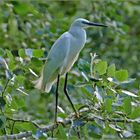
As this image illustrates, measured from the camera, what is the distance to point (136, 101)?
1708 mm

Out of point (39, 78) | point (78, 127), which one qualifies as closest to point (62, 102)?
point (39, 78)

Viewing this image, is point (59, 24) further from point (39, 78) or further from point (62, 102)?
point (39, 78)

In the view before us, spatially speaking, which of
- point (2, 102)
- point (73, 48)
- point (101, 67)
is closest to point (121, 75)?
point (101, 67)

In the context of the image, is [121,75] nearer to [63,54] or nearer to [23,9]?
[63,54]

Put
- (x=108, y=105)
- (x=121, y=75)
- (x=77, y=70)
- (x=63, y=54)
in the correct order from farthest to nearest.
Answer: (x=77, y=70), (x=63, y=54), (x=121, y=75), (x=108, y=105)

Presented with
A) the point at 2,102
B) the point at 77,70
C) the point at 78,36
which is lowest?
the point at 77,70

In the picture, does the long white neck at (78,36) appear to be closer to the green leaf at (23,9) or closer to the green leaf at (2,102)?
the green leaf at (2,102)

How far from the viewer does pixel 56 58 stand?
68.8 inches

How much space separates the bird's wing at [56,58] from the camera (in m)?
1.73

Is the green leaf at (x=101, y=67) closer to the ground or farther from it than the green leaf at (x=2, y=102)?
farther from it

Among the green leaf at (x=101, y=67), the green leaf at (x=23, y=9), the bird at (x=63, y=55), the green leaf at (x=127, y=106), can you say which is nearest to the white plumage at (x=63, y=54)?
the bird at (x=63, y=55)

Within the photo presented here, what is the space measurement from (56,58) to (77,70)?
1.62 feet

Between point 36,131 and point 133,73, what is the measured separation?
1.71 m

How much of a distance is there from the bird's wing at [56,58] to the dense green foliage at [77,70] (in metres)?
0.03
